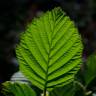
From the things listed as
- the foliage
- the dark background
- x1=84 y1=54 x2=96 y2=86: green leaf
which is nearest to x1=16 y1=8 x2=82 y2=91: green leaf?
the foliage

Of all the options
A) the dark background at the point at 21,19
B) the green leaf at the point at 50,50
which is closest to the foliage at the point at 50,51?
the green leaf at the point at 50,50

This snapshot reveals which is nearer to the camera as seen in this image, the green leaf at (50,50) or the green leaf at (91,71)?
the green leaf at (50,50)

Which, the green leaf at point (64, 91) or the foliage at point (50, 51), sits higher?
the foliage at point (50, 51)

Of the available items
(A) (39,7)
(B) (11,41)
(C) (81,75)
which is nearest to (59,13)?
(C) (81,75)

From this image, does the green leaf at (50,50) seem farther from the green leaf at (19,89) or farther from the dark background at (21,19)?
the dark background at (21,19)

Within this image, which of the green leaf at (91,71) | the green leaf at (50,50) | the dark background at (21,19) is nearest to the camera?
the green leaf at (50,50)

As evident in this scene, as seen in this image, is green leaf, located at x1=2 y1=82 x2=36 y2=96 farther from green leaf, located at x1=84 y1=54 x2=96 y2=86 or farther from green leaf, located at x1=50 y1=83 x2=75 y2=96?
green leaf, located at x1=84 y1=54 x2=96 y2=86

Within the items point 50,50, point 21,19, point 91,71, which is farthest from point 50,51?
point 21,19

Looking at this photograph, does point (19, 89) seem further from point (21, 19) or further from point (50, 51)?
point (21, 19)

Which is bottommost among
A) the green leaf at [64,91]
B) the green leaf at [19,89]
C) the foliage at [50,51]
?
the green leaf at [64,91]
